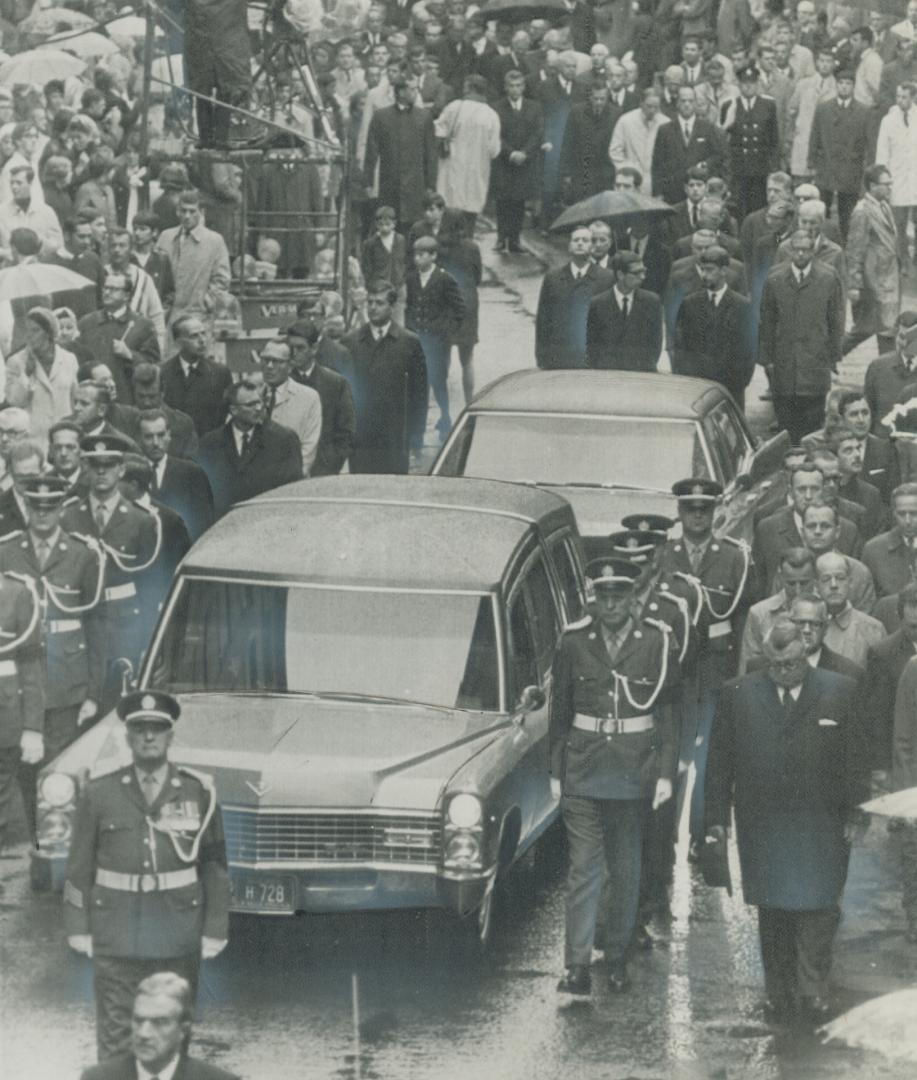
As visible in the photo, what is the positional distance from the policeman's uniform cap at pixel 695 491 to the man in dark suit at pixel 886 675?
1376 millimetres

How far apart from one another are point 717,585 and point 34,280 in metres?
5.41

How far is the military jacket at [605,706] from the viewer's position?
1170cm

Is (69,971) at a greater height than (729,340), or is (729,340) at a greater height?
(729,340)

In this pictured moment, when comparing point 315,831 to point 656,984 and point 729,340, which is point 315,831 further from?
point 729,340

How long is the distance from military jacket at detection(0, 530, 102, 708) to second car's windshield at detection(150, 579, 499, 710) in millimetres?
1214

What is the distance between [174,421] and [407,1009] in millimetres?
6057

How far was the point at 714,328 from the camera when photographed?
64.1 feet

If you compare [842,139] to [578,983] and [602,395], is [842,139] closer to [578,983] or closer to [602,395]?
[602,395]

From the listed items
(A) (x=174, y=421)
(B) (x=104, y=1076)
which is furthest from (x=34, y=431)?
(B) (x=104, y=1076)

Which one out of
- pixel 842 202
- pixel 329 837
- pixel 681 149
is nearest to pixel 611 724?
pixel 329 837

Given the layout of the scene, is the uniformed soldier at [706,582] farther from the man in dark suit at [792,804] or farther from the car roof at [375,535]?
the man in dark suit at [792,804]

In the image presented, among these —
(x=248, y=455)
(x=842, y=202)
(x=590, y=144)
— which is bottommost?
(x=248, y=455)

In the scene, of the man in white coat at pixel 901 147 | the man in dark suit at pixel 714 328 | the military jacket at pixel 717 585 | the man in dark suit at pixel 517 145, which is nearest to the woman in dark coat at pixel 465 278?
the man in dark suit at pixel 714 328

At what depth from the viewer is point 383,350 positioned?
18703 mm
